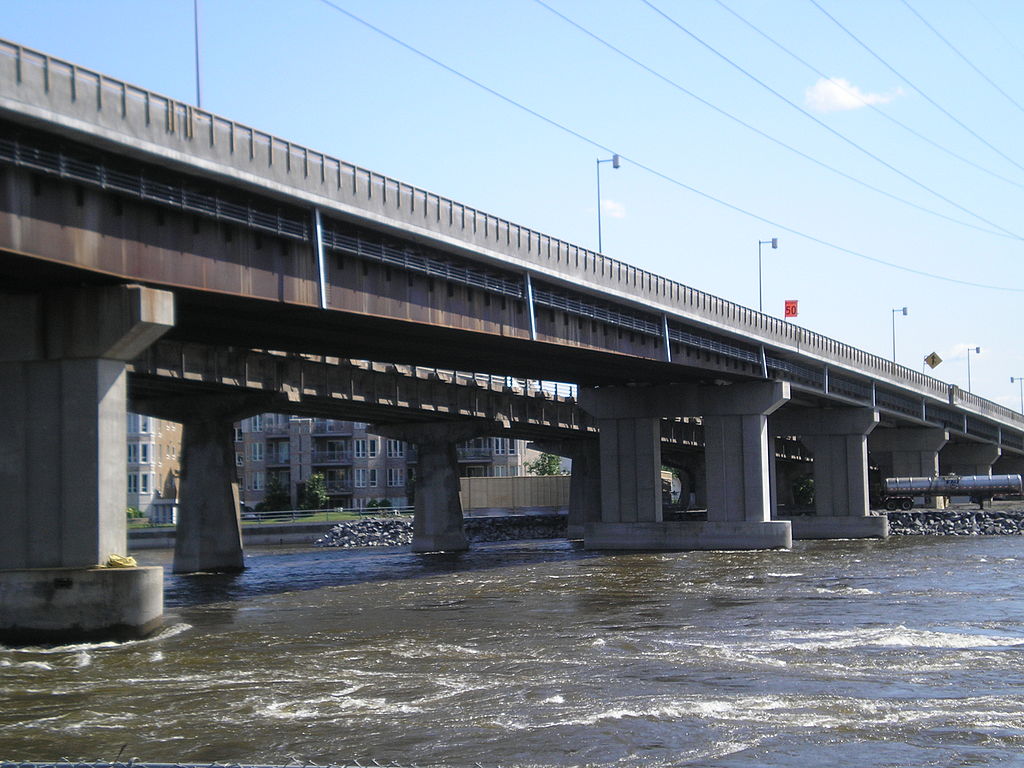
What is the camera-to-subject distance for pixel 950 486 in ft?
391

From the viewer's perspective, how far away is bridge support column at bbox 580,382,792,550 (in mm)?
74562

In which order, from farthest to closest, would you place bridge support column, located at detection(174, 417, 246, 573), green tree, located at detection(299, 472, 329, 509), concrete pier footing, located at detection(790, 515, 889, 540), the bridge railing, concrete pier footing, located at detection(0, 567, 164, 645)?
1. green tree, located at detection(299, 472, 329, 509)
2. concrete pier footing, located at detection(790, 515, 889, 540)
3. bridge support column, located at detection(174, 417, 246, 573)
4. concrete pier footing, located at detection(0, 567, 164, 645)
5. the bridge railing

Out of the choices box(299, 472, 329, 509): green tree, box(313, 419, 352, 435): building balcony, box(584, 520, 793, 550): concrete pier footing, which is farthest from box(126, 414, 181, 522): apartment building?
box(584, 520, 793, 550): concrete pier footing

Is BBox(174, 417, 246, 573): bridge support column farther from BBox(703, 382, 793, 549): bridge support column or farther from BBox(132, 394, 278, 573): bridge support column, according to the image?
BBox(703, 382, 793, 549): bridge support column

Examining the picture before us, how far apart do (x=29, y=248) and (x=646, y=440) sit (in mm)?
51467

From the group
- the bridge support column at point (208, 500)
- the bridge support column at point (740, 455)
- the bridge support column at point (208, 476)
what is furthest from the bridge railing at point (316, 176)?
the bridge support column at point (208, 500)

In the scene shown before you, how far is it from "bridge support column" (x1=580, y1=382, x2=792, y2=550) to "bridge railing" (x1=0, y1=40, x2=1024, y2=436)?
9124mm

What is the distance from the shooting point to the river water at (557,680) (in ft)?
59.6

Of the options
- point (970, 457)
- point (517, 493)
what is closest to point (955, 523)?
point (970, 457)

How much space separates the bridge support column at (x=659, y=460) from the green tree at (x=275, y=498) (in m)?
68.3

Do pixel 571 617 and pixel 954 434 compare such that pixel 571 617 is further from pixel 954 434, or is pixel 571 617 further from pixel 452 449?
pixel 954 434

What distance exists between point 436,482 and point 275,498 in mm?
63258

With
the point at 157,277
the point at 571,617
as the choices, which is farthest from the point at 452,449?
the point at 157,277

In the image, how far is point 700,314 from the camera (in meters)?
65.1
